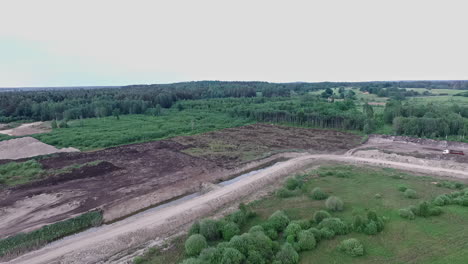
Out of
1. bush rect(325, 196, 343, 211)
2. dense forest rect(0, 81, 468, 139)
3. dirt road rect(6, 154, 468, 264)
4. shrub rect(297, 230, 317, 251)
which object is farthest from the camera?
dense forest rect(0, 81, 468, 139)

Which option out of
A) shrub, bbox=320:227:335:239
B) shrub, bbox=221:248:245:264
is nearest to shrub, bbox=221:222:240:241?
shrub, bbox=221:248:245:264

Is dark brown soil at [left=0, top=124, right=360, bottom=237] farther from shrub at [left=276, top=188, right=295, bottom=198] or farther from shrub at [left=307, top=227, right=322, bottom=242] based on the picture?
shrub at [left=307, top=227, right=322, bottom=242]

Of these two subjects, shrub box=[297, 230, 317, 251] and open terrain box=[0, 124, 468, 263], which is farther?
open terrain box=[0, 124, 468, 263]

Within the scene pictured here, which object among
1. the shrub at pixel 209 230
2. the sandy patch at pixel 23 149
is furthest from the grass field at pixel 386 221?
the sandy patch at pixel 23 149

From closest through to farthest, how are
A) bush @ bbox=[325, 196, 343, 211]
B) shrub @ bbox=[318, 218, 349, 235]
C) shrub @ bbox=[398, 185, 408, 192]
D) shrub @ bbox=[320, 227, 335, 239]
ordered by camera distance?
shrub @ bbox=[320, 227, 335, 239], shrub @ bbox=[318, 218, 349, 235], bush @ bbox=[325, 196, 343, 211], shrub @ bbox=[398, 185, 408, 192]

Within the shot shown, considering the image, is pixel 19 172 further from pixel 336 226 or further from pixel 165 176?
pixel 336 226

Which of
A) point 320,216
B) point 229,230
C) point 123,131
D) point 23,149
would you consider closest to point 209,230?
point 229,230

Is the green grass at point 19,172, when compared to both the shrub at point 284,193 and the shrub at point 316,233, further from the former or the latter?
the shrub at point 316,233
